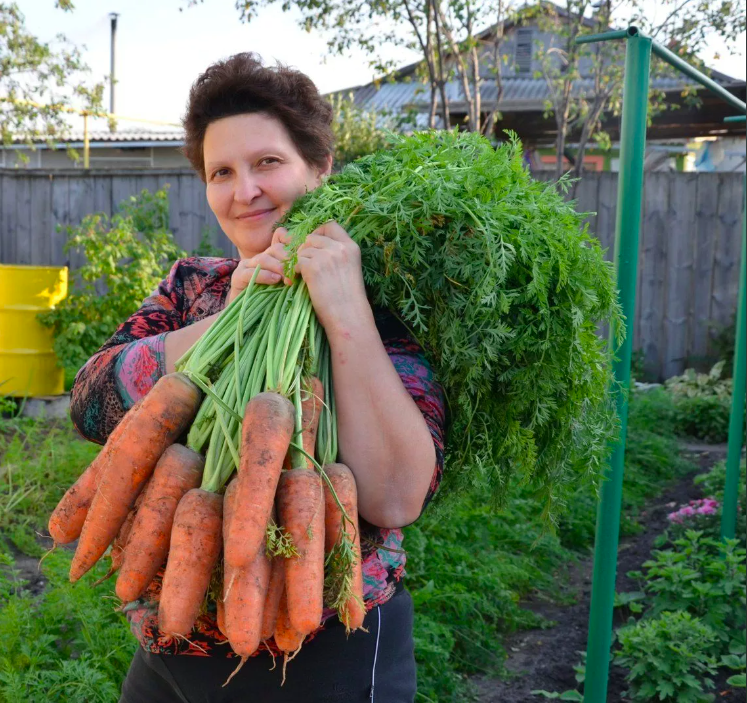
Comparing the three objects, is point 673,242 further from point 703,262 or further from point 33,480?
point 33,480

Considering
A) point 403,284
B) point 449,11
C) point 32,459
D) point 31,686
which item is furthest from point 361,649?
point 449,11

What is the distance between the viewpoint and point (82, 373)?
1655mm

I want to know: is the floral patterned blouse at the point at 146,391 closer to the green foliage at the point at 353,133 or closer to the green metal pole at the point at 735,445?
the green metal pole at the point at 735,445

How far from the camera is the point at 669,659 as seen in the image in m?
3.15

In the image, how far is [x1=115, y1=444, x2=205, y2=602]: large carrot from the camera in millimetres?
1381

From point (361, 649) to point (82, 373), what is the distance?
79cm

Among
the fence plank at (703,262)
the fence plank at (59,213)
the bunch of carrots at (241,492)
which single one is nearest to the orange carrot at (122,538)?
the bunch of carrots at (241,492)

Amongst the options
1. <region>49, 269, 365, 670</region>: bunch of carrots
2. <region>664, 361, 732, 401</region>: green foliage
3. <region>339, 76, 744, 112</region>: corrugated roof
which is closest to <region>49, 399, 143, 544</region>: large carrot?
<region>49, 269, 365, 670</region>: bunch of carrots

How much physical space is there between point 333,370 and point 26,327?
18.9ft

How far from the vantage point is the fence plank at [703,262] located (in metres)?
8.31

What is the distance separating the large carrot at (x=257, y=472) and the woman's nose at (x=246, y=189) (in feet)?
1.74

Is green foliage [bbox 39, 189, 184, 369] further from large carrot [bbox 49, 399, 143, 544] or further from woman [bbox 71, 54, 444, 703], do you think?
large carrot [bbox 49, 399, 143, 544]

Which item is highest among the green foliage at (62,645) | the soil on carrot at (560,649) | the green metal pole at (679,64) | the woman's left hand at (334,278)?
the green metal pole at (679,64)

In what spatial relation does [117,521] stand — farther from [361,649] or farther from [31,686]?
[31,686]
